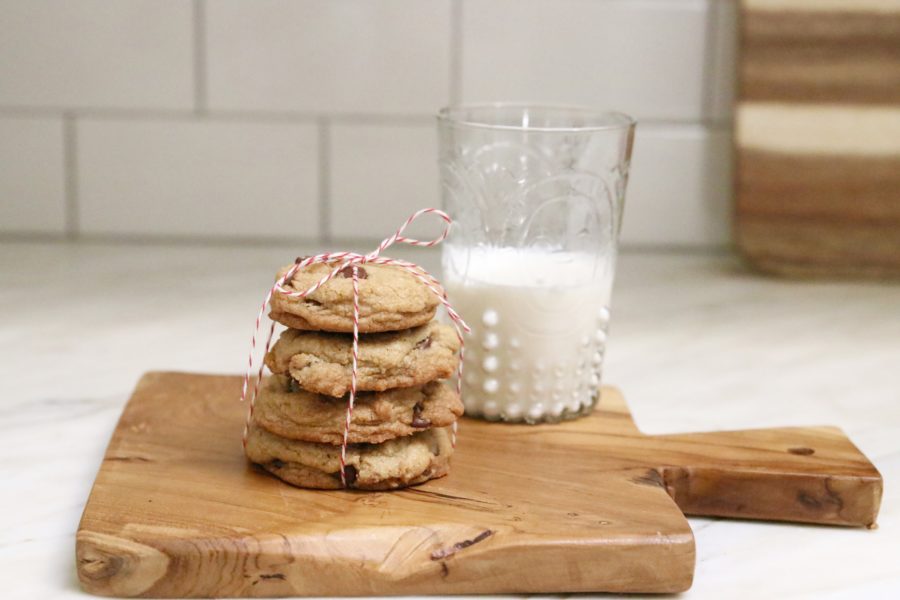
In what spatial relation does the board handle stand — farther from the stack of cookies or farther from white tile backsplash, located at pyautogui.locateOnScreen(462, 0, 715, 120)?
white tile backsplash, located at pyautogui.locateOnScreen(462, 0, 715, 120)

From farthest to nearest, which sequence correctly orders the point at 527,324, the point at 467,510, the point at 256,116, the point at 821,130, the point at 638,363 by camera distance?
the point at 256,116 → the point at 821,130 → the point at 638,363 → the point at 527,324 → the point at 467,510

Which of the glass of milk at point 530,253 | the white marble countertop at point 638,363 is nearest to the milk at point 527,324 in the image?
the glass of milk at point 530,253

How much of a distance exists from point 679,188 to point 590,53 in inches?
8.5

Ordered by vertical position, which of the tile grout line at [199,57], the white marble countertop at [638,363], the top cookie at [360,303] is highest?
the tile grout line at [199,57]

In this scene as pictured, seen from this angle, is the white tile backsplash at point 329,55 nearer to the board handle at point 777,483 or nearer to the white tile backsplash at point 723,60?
the white tile backsplash at point 723,60

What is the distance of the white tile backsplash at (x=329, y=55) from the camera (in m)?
1.51

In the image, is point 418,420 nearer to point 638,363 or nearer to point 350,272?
point 350,272

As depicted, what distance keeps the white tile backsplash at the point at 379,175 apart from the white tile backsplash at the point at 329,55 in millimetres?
36

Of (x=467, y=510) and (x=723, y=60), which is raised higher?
(x=723, y=60)

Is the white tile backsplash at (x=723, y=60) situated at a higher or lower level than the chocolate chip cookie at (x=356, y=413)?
higher

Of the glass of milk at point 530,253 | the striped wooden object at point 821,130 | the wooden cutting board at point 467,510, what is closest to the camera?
the wooden cutting board at point 467,510

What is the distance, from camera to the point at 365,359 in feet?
2.50

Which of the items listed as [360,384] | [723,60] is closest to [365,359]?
[360,384]

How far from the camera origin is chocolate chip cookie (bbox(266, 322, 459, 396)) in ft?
2.49
